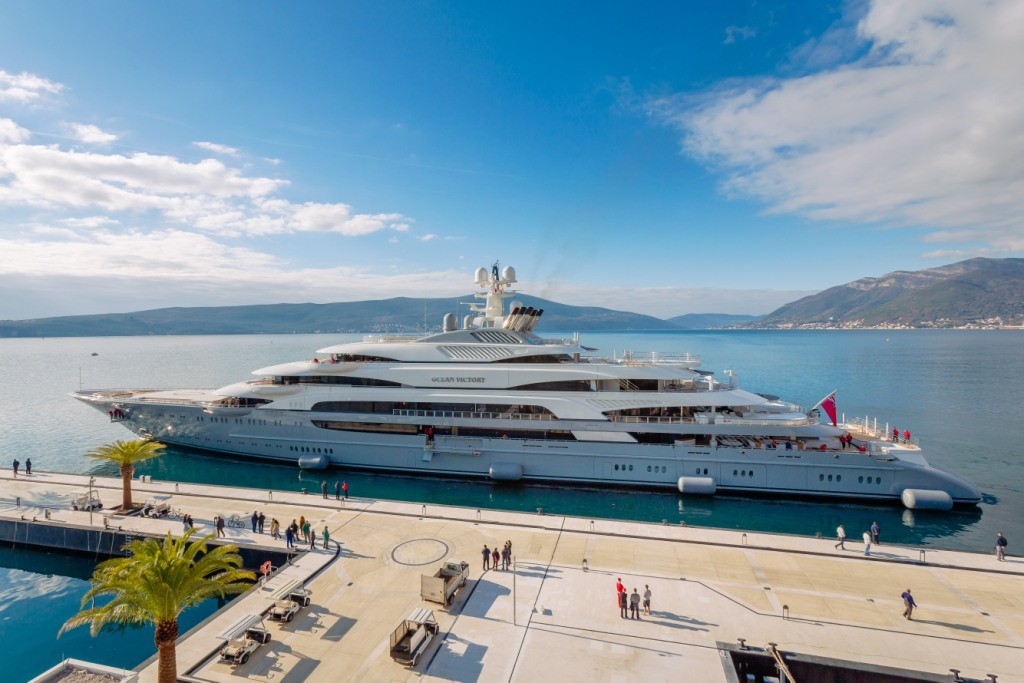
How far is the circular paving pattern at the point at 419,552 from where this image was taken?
15602 millimetres

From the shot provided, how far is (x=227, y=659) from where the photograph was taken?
10867 mm

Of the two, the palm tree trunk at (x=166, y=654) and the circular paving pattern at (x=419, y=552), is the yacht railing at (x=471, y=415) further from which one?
the palm tree trunk at (x=166, y=654)

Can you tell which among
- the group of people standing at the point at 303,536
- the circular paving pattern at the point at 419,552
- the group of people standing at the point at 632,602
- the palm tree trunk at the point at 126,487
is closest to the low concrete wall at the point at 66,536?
the palm tree trunk at the point at 126,487

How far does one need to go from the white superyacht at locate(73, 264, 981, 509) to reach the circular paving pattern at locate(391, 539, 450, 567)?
10091 mm

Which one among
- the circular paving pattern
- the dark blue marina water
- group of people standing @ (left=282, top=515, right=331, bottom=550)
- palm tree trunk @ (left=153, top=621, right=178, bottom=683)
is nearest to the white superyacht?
the circular paving pattern

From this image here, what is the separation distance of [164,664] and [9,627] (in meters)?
11.1

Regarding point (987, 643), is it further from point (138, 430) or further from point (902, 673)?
point (138, 430)

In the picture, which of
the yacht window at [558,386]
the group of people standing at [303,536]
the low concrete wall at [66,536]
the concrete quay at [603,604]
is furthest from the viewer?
the yacht window at [558,386]

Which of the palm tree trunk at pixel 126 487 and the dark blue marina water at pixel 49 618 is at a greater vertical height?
the palm tree trunk at pixel 126 487

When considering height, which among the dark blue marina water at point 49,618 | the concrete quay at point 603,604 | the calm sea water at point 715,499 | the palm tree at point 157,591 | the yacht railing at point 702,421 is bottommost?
the dark blue marina water at point 49,618

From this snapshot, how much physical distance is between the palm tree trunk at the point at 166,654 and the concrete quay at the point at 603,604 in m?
1.03

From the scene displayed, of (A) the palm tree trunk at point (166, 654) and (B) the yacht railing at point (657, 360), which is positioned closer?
(A) the palm tree trunk at point (166, 654)

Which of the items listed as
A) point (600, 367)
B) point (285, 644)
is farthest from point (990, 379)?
point (285, 644)

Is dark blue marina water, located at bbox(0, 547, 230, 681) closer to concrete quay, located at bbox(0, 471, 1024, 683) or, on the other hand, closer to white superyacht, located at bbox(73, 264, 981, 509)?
concrete quay, located at bbox(0, 471, 1024, 683)
